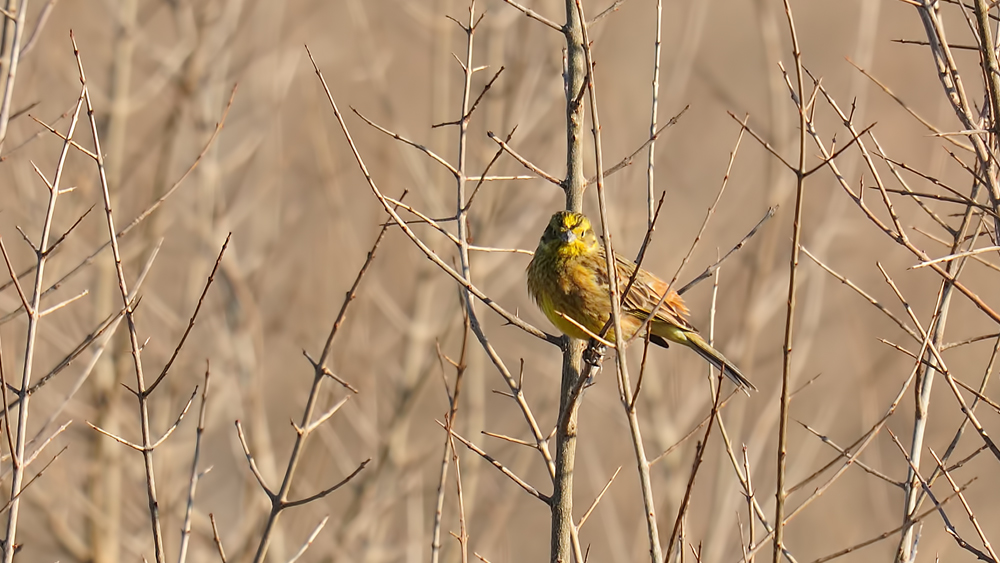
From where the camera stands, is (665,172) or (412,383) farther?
(665,172)

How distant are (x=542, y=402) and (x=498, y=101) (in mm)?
2509

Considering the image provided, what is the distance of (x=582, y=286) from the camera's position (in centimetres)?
557

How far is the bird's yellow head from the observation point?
17.6 ft

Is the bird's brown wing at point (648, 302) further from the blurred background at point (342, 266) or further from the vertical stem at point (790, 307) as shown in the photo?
the vertical stem at point (790, 307)

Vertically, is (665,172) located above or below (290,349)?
above

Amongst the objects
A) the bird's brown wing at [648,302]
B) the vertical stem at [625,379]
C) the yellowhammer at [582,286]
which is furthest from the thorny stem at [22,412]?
the bird's brown wing at [648,302]

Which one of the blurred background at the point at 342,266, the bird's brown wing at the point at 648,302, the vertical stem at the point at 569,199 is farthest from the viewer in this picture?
the blurred background at the point at 342,266

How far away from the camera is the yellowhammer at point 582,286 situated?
5512 mm

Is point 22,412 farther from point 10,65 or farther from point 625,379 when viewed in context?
point 625,379

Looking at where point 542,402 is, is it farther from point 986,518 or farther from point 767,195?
point 986,518

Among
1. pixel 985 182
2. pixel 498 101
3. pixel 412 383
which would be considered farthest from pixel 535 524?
pixel 985 182

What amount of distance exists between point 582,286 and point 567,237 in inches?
12.6

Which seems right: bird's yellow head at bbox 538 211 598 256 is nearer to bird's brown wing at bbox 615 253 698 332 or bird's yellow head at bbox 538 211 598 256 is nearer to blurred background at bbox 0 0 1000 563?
bird's brown wing at bbox 615 253 698 332

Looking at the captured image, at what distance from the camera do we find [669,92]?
7.77 meters
